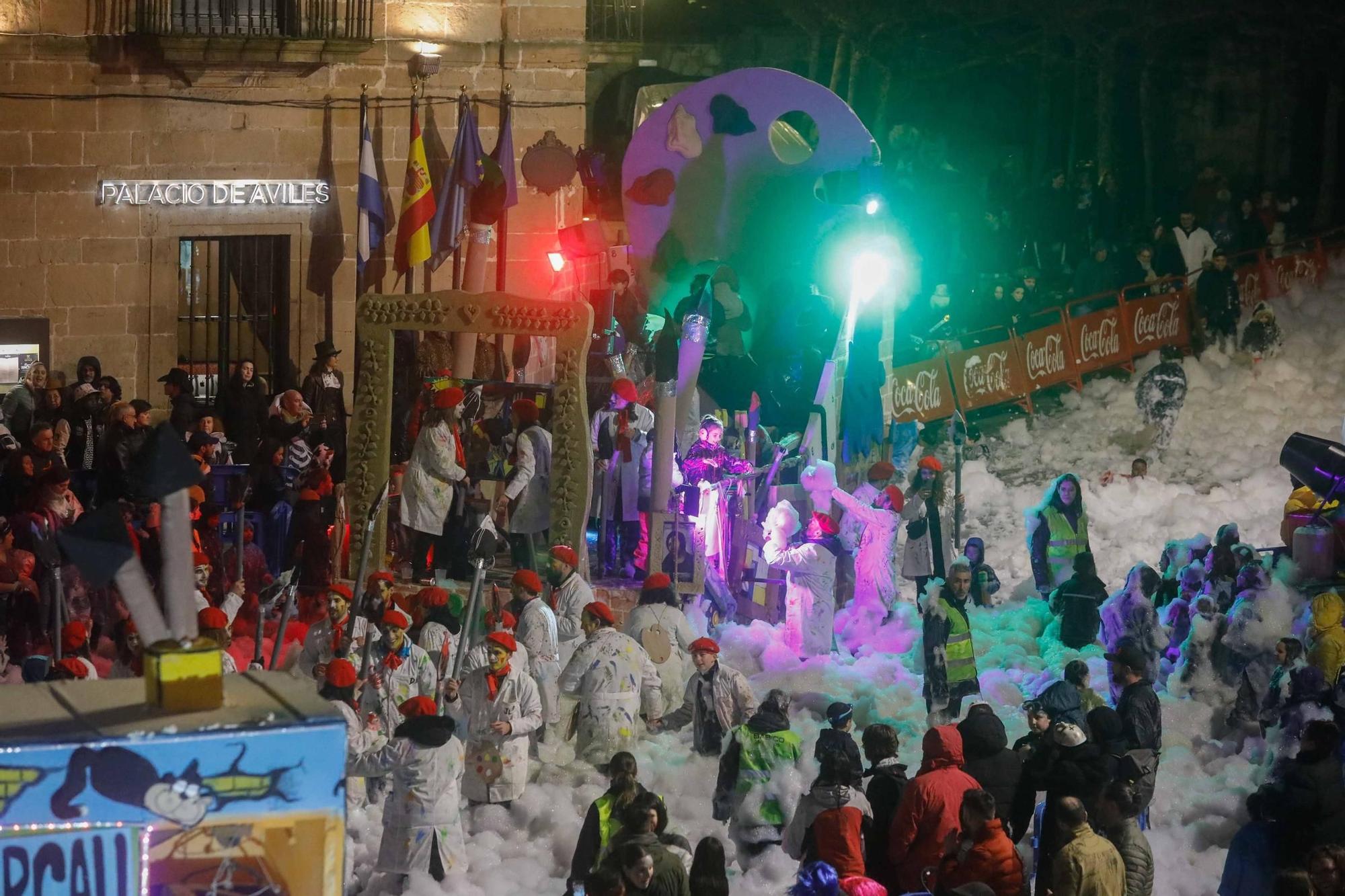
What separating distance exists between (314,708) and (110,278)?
49.2 ft

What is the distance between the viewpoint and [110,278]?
18.4m

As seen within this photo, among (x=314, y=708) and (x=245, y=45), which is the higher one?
(x=245, y=45)

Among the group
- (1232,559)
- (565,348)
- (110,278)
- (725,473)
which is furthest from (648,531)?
(110,278)

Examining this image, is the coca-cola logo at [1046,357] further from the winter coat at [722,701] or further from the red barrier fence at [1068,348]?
the winter coat at [722,701]

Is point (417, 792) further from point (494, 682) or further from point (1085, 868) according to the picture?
point (1085, 868)

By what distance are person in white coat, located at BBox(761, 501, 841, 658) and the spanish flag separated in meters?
6.59

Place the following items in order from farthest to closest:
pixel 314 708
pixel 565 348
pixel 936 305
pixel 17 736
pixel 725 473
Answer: pixel 936 305 → pixel 725 473 → pixel 565 348 → pixel 314 708 → pixel 17 736

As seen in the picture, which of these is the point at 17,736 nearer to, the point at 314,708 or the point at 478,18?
the point at 314,708

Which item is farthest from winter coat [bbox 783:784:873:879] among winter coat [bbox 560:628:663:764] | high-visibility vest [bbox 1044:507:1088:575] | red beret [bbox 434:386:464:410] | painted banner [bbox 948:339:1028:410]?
painted banner [bbox 948:339:1028:410]

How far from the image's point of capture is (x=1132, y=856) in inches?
316

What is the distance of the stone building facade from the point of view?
59.8ft

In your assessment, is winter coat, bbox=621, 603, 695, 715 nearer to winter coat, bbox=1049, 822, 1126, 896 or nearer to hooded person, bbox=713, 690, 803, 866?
hooded person, bbox=713, 690, 803, 866

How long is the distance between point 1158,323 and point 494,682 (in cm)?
1209

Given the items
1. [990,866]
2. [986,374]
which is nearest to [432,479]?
Result: [990,866]
